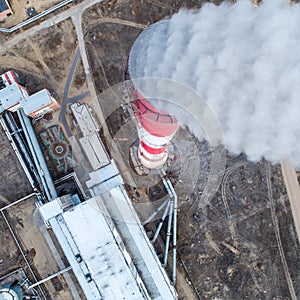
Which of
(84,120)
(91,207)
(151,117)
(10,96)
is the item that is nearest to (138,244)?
(91,207)

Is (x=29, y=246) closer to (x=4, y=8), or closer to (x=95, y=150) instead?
(x=95, y=150)

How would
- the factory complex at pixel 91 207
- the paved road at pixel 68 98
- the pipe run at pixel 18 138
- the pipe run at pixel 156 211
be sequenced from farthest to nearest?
the paved road at pixel 68 98, the pipe run at pixel 18 138, the pipe run at pixel 156 211, the factory complex at pixel 91 207

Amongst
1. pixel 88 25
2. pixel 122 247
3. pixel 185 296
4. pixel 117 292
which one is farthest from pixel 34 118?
pixel 185 296

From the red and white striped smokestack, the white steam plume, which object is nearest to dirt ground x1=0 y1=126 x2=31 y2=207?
the red and white striped smokestack

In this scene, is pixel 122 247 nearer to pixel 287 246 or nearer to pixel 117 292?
pixel 117 292

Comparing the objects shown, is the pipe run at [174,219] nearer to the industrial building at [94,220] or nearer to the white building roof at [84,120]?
the industrial building at [94,220]

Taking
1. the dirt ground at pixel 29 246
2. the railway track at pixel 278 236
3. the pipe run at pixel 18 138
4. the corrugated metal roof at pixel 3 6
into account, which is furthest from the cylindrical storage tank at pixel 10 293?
the corrugated metal roof at pixel 3 6

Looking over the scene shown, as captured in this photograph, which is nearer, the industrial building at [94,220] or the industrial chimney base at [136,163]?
the industrial building at [94,220]
